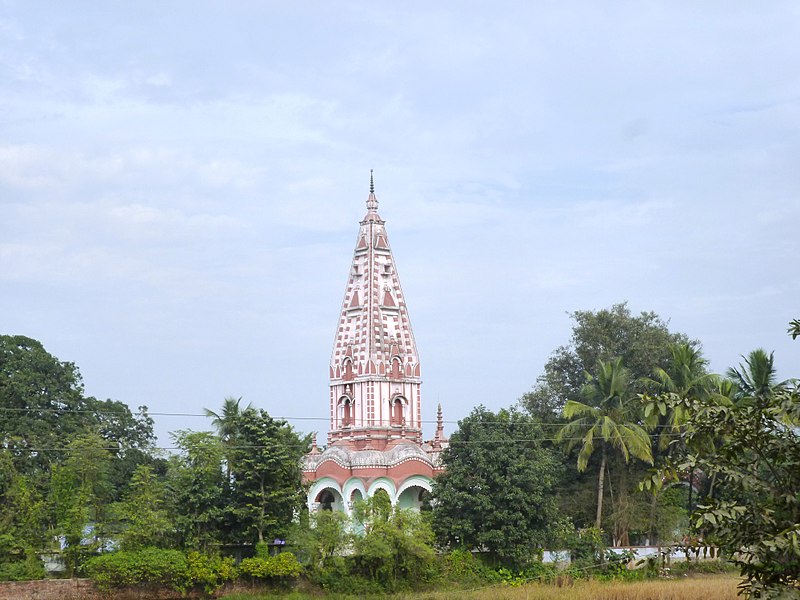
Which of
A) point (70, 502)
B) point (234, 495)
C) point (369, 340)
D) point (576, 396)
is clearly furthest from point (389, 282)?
point (70, 502)

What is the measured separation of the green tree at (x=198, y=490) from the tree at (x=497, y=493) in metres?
7.21

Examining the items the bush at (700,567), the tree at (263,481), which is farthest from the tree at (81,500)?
the bush at (700,567)

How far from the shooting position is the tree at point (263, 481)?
3284 cm

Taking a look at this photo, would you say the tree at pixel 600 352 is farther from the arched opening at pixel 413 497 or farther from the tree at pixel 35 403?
the tree at pixel 35 403

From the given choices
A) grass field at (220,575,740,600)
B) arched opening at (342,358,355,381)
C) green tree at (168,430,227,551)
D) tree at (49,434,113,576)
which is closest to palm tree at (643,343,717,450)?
grass field at (220,575,740,600)

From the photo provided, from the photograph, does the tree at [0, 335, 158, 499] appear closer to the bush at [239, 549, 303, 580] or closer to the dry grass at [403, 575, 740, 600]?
the bush at [239, 549, 303, 580]

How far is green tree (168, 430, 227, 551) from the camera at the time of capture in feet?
106

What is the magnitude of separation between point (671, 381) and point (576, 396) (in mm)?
6658

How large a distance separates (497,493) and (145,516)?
1099cm

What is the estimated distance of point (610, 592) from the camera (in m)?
28.6

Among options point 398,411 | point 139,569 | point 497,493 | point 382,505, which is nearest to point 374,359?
point 398,411

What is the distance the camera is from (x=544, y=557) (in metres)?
36.6

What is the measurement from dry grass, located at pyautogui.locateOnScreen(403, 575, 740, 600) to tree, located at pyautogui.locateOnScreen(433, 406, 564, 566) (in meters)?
2.51

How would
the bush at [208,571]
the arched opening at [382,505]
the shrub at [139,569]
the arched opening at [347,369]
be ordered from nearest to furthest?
the shrub at [139,569]
the bush at [208,571]
the arched opening at [382,505]
the arched opening at [347,369]
